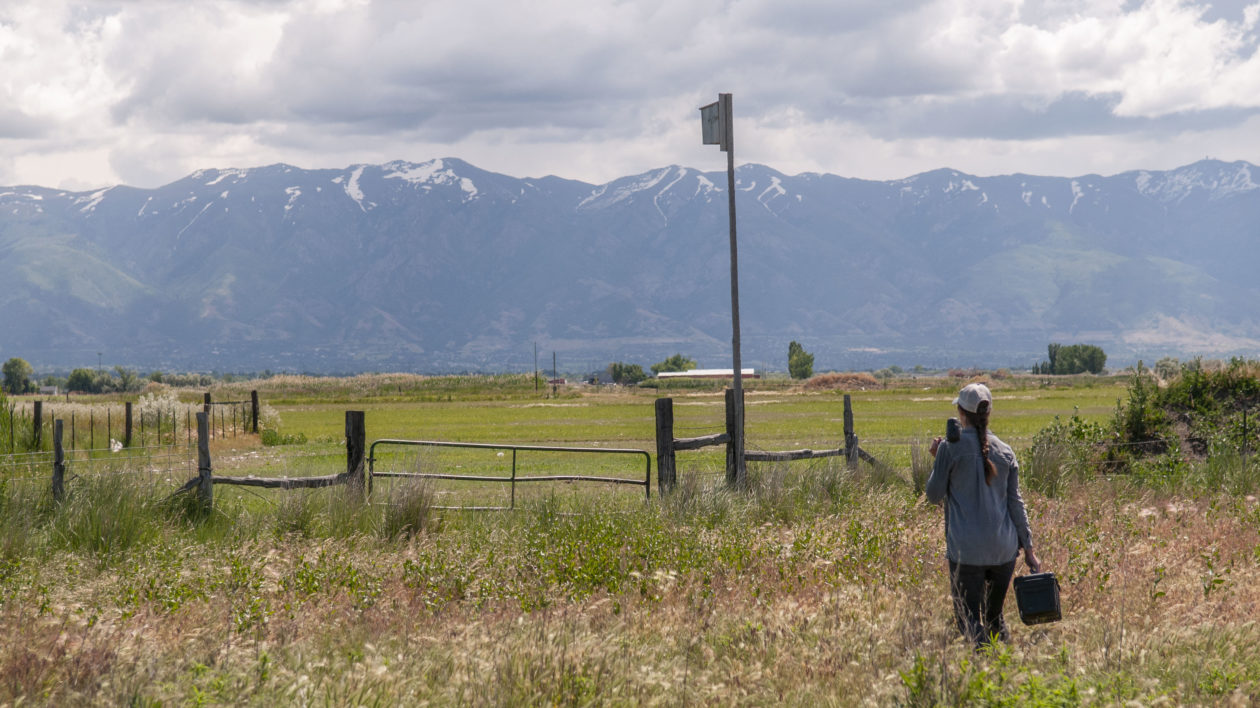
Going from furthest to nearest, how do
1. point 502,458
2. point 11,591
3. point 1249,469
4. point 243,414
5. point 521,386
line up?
point 521,386
point 243,414
point 502,458
point 1249,469
point 11,591

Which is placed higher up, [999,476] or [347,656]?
[999,476]

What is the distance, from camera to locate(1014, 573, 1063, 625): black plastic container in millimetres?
7035

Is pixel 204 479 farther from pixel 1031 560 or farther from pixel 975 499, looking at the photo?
pixel 1031 560

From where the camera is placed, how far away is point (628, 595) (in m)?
8.54

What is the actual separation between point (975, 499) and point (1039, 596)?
0.76 metres

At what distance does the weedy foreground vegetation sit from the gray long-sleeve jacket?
24.5 inches

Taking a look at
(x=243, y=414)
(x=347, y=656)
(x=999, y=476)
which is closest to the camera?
(x=347, y=656)

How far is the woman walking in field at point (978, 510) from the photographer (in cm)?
692

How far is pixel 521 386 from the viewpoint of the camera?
114 metres

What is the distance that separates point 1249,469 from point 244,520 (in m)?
12.6

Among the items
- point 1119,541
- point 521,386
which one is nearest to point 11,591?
point 1119,541

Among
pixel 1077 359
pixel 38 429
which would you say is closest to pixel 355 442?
pixel 38 429

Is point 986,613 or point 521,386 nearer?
point 986,613

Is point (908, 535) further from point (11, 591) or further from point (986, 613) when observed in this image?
point (11, 591)
